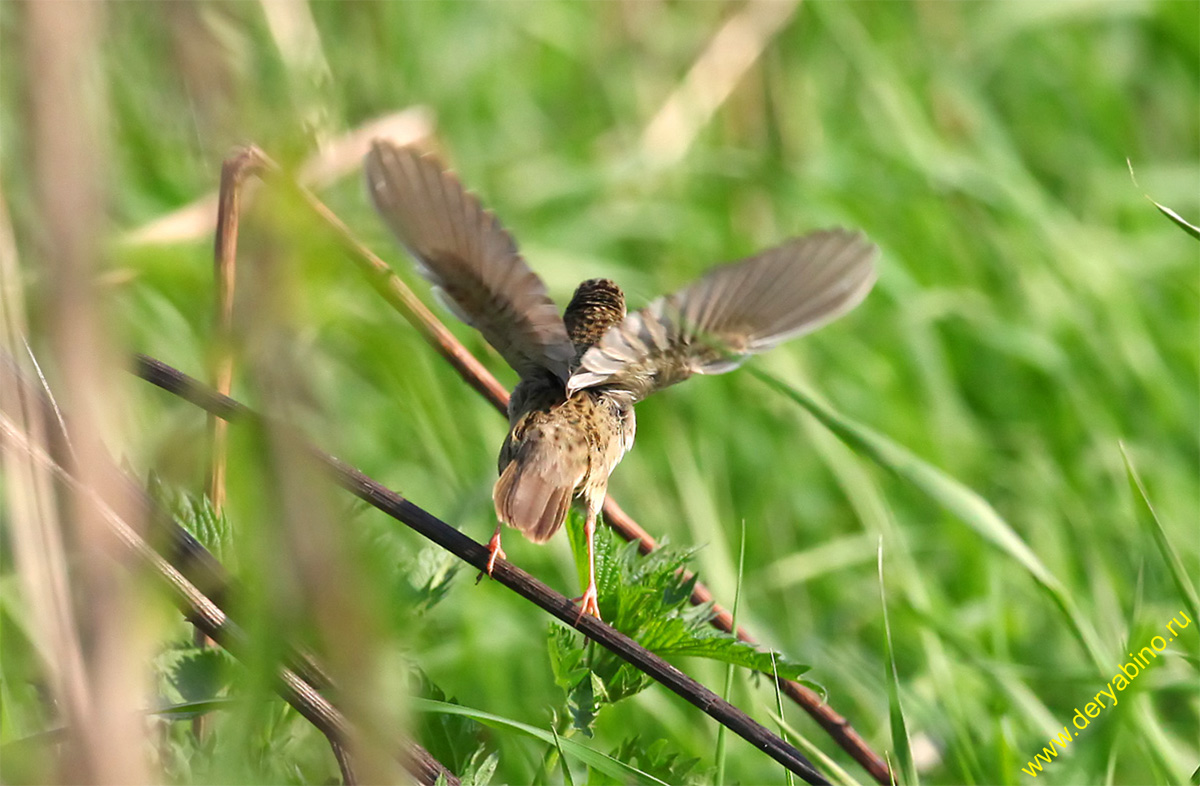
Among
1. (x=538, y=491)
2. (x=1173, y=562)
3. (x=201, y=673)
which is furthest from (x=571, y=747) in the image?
(x=1173, y=562)

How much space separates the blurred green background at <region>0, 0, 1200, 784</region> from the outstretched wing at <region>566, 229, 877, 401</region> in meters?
0.27

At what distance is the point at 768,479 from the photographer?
9.66 ft

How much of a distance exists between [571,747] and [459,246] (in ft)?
1.85

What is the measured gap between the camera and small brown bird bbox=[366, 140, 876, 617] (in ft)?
4.42

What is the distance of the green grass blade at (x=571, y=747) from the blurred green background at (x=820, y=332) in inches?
3.6

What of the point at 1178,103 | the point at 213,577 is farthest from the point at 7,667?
the point at 1178,103

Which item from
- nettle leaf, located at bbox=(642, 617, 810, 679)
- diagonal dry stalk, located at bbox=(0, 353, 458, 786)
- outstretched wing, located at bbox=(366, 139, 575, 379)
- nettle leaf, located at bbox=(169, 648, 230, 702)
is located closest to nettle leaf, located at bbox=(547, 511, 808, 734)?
nettle leaf, located at bbox=(642, 617, 810, 679)

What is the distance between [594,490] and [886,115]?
2.32 m

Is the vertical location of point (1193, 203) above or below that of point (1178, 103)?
below

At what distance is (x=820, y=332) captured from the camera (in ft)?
10.3

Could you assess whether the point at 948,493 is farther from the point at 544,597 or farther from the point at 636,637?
the point at 544,597

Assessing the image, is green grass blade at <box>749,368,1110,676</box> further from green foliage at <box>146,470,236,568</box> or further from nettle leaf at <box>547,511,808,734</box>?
green foliage at <box>146,470,236,568</box>

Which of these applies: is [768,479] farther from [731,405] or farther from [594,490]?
[594,490]

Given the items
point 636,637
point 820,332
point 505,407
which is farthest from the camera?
point 820,332
